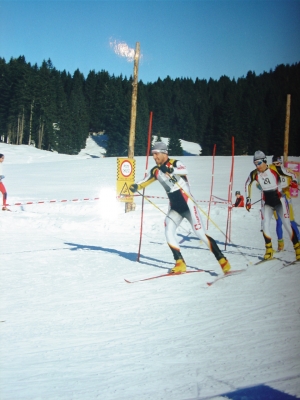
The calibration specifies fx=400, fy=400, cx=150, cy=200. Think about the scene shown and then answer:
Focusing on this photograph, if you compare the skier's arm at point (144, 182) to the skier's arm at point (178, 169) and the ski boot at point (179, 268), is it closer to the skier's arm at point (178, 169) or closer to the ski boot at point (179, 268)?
the skier's arm at point (178, 169)

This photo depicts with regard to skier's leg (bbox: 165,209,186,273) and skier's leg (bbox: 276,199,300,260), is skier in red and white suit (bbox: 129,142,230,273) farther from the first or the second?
skier's leg (bbox: 276,199,300,260)

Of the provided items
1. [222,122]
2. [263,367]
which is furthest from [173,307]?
[222,122]

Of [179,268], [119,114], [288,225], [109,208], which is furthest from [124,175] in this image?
[119,114]

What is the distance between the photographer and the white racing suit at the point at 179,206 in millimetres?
6207

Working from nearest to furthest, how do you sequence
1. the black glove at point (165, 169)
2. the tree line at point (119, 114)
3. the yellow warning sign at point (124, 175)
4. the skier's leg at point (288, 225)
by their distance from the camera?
the black glove at point (165, 169), the skier's leg at point (288, 225), the yellow warning sign at point (124, 175), the tree line at point (119, 114)

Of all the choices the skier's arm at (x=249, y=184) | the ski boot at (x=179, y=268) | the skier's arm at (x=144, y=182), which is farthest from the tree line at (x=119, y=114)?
the ski boot at (x=179, y=268)

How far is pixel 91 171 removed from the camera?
1141 inches

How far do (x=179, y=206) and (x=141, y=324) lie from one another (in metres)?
2.48

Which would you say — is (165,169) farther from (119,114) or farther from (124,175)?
(119,114)

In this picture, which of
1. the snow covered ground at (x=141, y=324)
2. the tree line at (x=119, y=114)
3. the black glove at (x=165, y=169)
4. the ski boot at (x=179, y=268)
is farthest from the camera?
Answer: the tree line at (x=119, y=114)

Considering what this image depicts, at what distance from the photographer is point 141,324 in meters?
4.33

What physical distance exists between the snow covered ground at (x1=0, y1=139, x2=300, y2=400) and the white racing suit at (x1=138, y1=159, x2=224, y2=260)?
574mm

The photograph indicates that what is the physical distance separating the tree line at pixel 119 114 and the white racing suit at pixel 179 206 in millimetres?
23556

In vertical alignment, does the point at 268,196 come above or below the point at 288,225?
above
